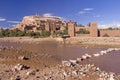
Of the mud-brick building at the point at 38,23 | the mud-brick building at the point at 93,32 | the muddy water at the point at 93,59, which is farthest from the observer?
the mud-brick building at the point at 38,23

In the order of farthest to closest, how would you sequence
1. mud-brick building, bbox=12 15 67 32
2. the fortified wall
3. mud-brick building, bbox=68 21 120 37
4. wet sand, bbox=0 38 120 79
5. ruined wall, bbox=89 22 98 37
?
mud-brick building, bbox=12 15 67 32 → the fortified wall → mud-brick building, bbox=68 21 120 37 → ruined wall, bbox=89 22 98 37 → wet sand, bbox=0 38 120 79

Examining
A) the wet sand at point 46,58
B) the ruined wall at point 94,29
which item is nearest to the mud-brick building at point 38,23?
the ruined wall at point 94,29

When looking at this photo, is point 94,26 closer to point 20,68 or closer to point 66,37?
point 66,37

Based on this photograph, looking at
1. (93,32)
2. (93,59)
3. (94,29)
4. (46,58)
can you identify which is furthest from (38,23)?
(46,58)

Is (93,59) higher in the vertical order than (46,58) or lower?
lower

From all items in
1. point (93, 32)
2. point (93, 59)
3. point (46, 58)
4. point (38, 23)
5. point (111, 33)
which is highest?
point (38, 23)

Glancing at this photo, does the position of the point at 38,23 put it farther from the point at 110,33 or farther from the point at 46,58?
the point at 46,58

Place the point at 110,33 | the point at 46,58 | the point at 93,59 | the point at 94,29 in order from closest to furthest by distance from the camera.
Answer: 1. the point at 46,58
2. the point at 93,59
3. the point at 94,29
4. the point at 110,33

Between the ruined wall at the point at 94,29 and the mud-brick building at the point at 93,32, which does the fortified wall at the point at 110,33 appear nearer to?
the mud-brick building at the point at 93,32

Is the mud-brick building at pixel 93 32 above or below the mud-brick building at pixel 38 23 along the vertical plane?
below

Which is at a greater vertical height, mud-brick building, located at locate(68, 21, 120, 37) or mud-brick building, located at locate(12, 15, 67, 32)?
mud-brick building, located at locate(12, 15, 67, 32)

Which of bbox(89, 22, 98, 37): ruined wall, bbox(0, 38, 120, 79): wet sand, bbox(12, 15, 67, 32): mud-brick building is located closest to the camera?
bbox(0, 38, 120, 79): wet sand

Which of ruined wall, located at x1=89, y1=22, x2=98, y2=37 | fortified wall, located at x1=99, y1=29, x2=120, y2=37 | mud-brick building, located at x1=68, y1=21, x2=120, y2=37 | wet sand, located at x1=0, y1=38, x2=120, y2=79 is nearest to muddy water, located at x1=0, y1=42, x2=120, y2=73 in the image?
wet sand, located at x1=0, y1=38, x2=120, y2=79

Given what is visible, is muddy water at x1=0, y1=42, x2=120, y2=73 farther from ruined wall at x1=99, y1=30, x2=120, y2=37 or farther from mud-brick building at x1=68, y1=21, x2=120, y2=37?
ruined wall at x1=99, y1=30, x2=120, y2=37
